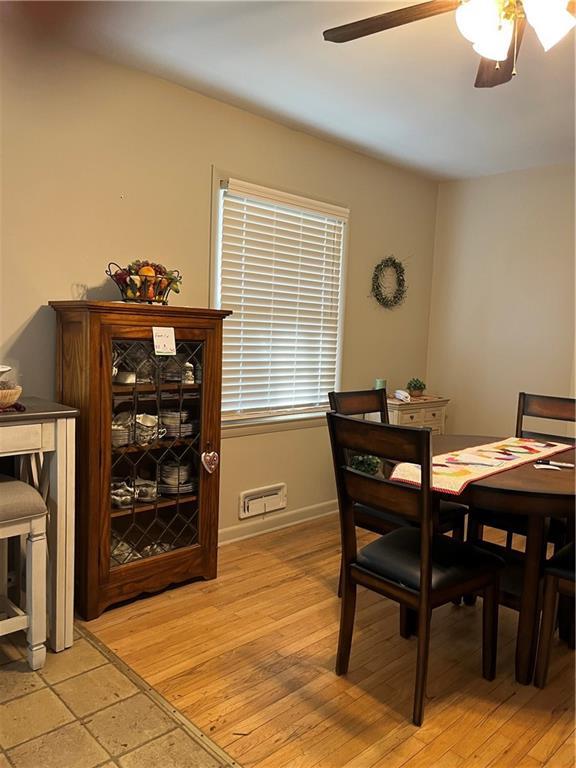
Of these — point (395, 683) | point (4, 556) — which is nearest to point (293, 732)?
point (395, 683)

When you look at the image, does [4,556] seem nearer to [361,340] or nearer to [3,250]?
[3,250]

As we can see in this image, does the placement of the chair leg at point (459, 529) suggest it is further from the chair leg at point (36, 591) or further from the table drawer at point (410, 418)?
the chair leg at point (36, 591)

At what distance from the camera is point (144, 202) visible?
294 cm

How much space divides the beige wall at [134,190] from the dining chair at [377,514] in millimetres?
822

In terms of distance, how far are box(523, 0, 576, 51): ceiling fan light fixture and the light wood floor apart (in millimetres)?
2121

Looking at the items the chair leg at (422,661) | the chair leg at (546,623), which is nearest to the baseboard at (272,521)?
the chair leg at (422,661)

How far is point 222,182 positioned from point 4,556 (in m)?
2.18

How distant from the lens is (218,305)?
10.9 ft

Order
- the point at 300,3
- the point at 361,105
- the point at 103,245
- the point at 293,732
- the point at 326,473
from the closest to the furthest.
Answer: the point at 293,732 < the point at 300,3 < the point at 103,245 < the point at 361,105 < the point at 326,473

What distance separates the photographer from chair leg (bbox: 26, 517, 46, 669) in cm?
212

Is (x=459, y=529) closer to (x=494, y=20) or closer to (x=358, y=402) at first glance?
(x=358, y=402)

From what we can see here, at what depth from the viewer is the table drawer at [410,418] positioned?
4.11m

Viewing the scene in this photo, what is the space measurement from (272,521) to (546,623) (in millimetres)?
1918

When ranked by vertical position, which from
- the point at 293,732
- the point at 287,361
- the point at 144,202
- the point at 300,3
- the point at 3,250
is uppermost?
the point at 300,3
